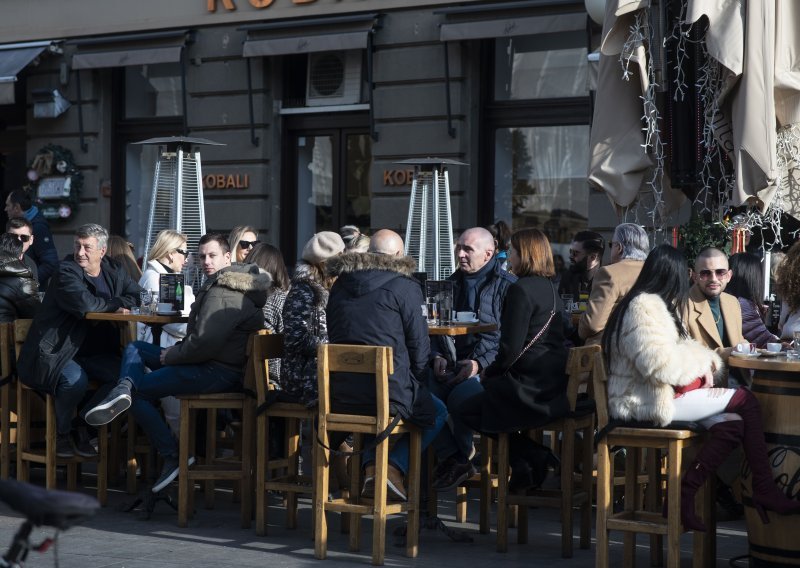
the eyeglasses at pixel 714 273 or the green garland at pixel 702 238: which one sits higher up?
the green garland at pixel 702 238

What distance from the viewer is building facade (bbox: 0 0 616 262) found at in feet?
47.3

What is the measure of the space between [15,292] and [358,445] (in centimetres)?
309

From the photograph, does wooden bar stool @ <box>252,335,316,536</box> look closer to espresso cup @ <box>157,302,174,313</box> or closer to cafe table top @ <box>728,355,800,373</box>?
espresso cup @ <box>157,302,174,313</box>

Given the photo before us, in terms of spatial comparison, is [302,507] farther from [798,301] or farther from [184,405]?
[798,301]

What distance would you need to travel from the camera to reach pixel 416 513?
6.80m

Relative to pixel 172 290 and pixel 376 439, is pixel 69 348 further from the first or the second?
pixel 376 439

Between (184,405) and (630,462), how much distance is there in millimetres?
2658

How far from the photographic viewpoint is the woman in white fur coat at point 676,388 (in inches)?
236

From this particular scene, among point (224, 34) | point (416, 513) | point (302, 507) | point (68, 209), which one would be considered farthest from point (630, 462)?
point (68, 209)

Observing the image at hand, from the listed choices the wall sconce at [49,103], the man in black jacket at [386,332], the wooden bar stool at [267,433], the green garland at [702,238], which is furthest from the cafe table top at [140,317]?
the wall sconce at [49,103]

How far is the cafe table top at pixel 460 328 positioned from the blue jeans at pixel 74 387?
2220mm

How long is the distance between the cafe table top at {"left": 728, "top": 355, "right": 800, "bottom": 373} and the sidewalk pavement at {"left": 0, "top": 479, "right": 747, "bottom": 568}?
1127 millimetres

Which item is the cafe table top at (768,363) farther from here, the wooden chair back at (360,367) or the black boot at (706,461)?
the wooden chair back at (360,367)

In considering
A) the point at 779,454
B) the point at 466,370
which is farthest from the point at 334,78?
the point at 779,454
